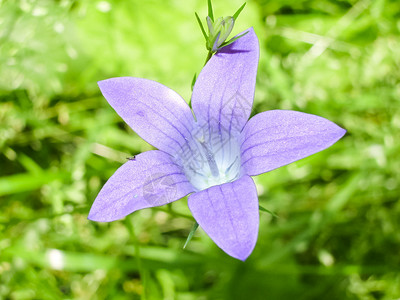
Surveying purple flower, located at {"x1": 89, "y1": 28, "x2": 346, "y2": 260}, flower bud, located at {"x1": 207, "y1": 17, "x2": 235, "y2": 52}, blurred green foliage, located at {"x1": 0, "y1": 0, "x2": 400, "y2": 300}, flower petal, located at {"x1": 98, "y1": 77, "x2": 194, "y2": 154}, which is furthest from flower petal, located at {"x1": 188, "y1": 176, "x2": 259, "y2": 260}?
blurred green foliage, located at {"x1": 0, "y1": 0, "x2": 400, "y2": 300}

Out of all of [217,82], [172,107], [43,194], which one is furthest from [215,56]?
[43,194]

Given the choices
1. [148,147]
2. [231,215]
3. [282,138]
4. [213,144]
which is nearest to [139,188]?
[231,215]

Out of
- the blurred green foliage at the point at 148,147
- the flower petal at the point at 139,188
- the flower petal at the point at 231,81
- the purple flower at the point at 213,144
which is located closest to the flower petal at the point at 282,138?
the purple flower at the point at 213,144

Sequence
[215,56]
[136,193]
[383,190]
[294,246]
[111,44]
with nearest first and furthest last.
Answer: [136,193] < [215,56] < [294,246] < [383,190] < [111,44]

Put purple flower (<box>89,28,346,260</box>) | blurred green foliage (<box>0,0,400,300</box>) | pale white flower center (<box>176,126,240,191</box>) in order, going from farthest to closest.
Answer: blurred green foliage (<box>0,0,400,300</box>), pale white flower center (<box>176,126,240,191</box>), purple flower (<box>89,28,346,260</box>)

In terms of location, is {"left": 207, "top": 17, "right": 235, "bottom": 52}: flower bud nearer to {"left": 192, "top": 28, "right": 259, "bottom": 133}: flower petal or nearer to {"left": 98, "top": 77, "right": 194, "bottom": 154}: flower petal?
{"left": 192, "top": 28, "right": 259, "bottom": 133}: flower petal

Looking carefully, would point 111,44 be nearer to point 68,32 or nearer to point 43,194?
point 68,32

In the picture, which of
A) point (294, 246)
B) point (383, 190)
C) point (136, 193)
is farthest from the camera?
point (383, 190)

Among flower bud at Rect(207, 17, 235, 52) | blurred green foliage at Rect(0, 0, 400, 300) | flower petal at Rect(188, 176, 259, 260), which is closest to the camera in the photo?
flower petal at Rect(188, 176, 259, 260)
